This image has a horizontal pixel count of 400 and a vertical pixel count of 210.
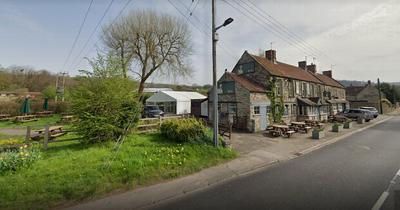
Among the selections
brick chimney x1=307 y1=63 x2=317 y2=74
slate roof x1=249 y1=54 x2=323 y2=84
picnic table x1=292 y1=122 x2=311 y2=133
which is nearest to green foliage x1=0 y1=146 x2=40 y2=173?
picnic table x1=292 y1=122 x2=311 y2=133

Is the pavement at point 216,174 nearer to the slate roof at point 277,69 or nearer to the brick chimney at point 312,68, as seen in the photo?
the slate roof at point 277,69

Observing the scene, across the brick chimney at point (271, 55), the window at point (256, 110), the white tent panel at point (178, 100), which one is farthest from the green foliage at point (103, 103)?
the brick chimney at point (271, 55)

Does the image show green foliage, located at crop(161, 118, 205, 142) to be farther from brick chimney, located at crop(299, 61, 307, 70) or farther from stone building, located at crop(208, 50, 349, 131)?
brick chimney, located at crop(299, 61, 307, 70)

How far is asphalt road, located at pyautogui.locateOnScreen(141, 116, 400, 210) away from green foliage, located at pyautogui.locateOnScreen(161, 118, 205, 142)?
315 centimetres

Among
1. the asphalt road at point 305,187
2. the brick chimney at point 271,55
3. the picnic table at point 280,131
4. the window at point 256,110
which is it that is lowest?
the asphalt road at point 305,187

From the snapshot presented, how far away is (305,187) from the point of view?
5.05 m

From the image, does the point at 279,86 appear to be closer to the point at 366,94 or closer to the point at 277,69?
the point at 277,69

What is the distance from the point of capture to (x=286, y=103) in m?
18.8

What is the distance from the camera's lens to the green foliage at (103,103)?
6932 millimetres

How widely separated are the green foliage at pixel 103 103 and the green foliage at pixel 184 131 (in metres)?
2.03

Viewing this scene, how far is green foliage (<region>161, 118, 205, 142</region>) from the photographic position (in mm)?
8117

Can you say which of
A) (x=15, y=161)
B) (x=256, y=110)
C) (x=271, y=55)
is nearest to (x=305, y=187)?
(x=15, y=161)

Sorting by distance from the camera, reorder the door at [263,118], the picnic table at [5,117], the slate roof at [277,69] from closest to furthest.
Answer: the door at [263,118], the picnic table at [5,117], the slate roof at [277,69]

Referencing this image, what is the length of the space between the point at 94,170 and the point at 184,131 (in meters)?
4.00
